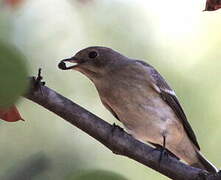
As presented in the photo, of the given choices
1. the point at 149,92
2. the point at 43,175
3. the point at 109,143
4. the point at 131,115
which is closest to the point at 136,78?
the point at 149,92

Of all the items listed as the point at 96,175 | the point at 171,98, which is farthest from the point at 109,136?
the point at 171,98

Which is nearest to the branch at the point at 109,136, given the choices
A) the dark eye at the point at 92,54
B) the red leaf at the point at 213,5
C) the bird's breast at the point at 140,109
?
the red leaf at the point at 213,5

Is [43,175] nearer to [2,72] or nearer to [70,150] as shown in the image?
[2,72]

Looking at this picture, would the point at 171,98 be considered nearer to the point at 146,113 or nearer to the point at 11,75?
the point at 146,113

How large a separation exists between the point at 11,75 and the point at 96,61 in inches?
71.1

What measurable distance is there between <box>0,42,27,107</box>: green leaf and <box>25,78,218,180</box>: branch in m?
0.31

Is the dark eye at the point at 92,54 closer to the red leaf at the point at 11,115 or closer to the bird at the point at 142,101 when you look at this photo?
the bird at the point at 142,101

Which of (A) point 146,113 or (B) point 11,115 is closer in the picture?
(B) point 11,115

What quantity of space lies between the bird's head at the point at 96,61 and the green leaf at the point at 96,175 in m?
1.30

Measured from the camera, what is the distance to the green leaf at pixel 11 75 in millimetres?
435

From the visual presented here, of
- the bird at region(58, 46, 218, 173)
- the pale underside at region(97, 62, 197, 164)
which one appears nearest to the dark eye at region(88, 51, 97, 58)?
the bird at region(58, 46, 218, 173)

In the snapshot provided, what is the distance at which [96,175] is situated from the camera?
1.41 ft

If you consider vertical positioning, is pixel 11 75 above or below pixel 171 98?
above

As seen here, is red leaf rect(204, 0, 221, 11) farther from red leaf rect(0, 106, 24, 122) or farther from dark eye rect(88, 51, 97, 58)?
dark eye rect(88, 51, 97, 58)
